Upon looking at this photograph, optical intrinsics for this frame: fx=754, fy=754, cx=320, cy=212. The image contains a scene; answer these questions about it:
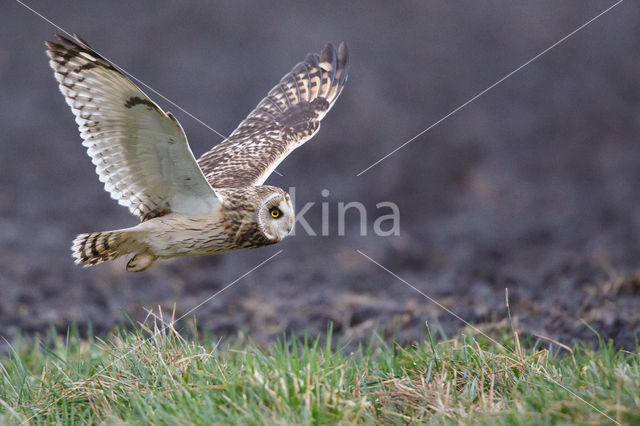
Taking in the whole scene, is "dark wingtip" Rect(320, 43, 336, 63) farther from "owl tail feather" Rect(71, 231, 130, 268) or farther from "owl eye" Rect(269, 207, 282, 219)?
"owl tail feather" Rect(71, 231, 130, 268)

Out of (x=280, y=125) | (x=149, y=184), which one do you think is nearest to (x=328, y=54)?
(x=280, y=125)

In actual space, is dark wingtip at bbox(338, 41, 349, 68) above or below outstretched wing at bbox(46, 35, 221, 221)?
above

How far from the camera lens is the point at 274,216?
Result: 4.52 m

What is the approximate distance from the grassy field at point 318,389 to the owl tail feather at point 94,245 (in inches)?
25.7

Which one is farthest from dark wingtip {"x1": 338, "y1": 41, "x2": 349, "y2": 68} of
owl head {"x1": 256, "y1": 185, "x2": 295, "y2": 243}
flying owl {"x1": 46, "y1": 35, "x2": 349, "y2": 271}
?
owl head {"x1": 256, "y1": 185, "x2": 295, "y2": 243}

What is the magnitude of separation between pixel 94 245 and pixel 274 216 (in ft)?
→ 3.54

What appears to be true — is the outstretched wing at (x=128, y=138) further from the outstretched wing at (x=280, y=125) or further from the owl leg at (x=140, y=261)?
the outstretched wing at (x=280, y=125)

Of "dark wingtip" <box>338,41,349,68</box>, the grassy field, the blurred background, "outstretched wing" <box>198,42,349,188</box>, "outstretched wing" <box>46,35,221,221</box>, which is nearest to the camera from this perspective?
the grassy field

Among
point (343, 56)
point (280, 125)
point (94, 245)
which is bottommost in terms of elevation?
point (94, 245)

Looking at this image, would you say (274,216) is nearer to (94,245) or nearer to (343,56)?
(94,245)

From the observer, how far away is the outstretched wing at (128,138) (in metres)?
4.08

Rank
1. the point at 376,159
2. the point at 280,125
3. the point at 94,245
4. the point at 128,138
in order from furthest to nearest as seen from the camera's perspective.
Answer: the point at 376,159
the point at 280,125
the point at 94,245
the point at 128,138

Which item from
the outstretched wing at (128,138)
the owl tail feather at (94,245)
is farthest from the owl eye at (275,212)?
the owl tail feather at (94,245)

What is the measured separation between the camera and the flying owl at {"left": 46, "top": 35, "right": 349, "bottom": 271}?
4121mm
